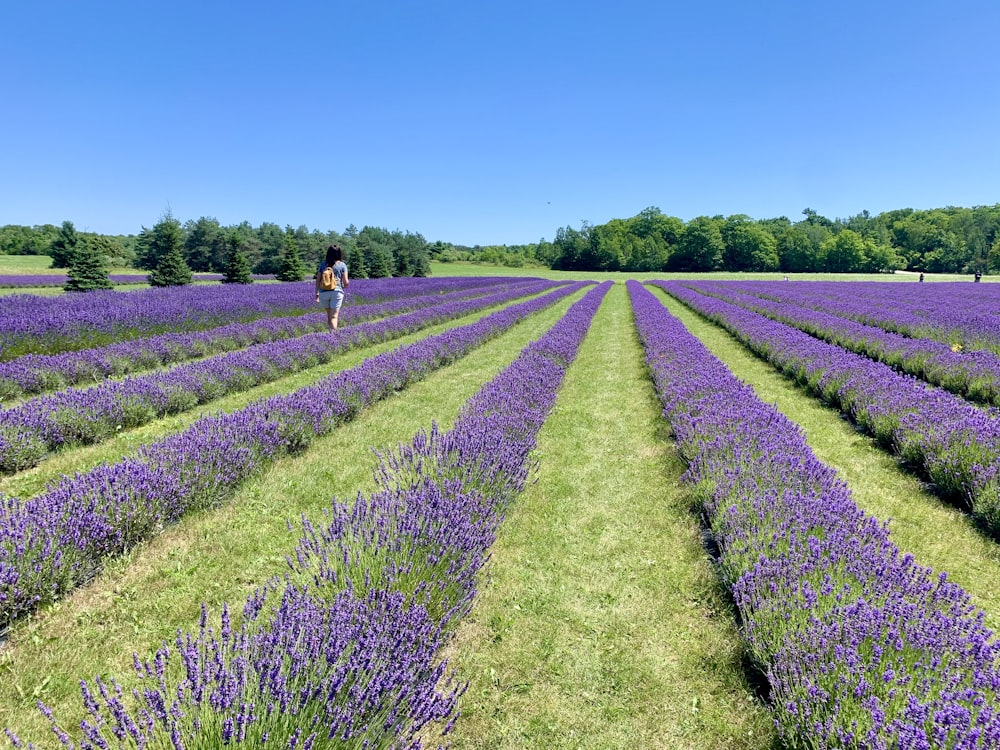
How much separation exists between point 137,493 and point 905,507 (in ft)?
20.3

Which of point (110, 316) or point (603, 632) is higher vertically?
point (110, 316)

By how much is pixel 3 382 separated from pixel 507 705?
26.7 ft

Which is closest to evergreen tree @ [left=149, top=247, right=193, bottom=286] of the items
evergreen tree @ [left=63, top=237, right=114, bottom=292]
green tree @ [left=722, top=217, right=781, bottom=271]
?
evergreen tree @ [left=63, top=237, right=114, bottom=292]

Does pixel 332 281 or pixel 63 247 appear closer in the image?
pixel 332 281

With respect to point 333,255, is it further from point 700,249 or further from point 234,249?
point 700,249

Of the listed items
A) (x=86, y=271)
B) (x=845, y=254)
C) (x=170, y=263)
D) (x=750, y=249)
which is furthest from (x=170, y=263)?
(x=845, y=254)

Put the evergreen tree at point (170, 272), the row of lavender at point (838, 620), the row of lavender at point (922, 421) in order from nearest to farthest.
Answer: the row of lavender at point (838, 620)
the row of lavender at point (922, 421)
the evergreen tree at point (170, 272)

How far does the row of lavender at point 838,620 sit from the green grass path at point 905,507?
0.67 metres

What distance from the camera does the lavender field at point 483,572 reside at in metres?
1.83

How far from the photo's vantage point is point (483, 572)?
10.9 ft

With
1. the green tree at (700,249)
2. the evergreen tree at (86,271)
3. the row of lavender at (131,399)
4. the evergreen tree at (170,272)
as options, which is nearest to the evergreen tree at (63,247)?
the evergreen tree at (170,272)

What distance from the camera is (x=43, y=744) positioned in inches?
75.5

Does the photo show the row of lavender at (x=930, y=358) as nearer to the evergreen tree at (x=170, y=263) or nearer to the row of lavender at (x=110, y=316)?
the row of lavender at (x=110, y=316)

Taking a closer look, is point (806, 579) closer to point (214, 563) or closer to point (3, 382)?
point (214, 563)
